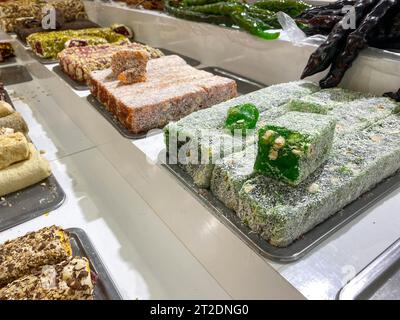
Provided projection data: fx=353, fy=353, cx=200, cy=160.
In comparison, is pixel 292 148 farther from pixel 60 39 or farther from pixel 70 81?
pixel 60 39

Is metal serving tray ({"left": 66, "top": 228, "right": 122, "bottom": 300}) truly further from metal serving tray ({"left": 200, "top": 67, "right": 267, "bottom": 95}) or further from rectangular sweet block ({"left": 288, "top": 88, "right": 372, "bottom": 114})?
metal serving tray ({"left": 200, "top": 67, "right": 267, "bottom": 95})

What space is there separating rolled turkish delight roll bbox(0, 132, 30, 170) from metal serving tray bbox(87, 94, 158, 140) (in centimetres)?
42

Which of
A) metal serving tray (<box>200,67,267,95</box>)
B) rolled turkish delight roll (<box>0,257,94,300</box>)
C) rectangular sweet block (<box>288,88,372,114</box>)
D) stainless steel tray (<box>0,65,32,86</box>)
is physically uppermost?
rectangular sweet block (<box>288,88,372,114</box>)

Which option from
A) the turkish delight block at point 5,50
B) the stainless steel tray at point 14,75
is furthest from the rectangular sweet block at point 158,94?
the turkish delight block at point 5,50

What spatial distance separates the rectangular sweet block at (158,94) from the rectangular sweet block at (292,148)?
759mm

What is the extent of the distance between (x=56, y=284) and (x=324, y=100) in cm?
131

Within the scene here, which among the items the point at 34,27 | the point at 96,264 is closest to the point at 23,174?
the point at 96,264

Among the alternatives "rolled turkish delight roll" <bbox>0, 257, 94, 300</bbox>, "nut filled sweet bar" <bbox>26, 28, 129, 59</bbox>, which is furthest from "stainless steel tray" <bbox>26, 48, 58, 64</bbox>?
"rolled turkish delight roll" <bbox>0, 257, 94, 300</bbox>

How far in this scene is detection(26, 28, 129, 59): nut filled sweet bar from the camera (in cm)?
300

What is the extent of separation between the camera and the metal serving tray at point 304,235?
39.1 inches

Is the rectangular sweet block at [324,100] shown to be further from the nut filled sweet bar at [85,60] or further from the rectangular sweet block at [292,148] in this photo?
the nut filled sweet bar at [85,60]

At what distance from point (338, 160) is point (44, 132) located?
2122 mm

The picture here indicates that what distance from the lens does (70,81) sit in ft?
7.91
